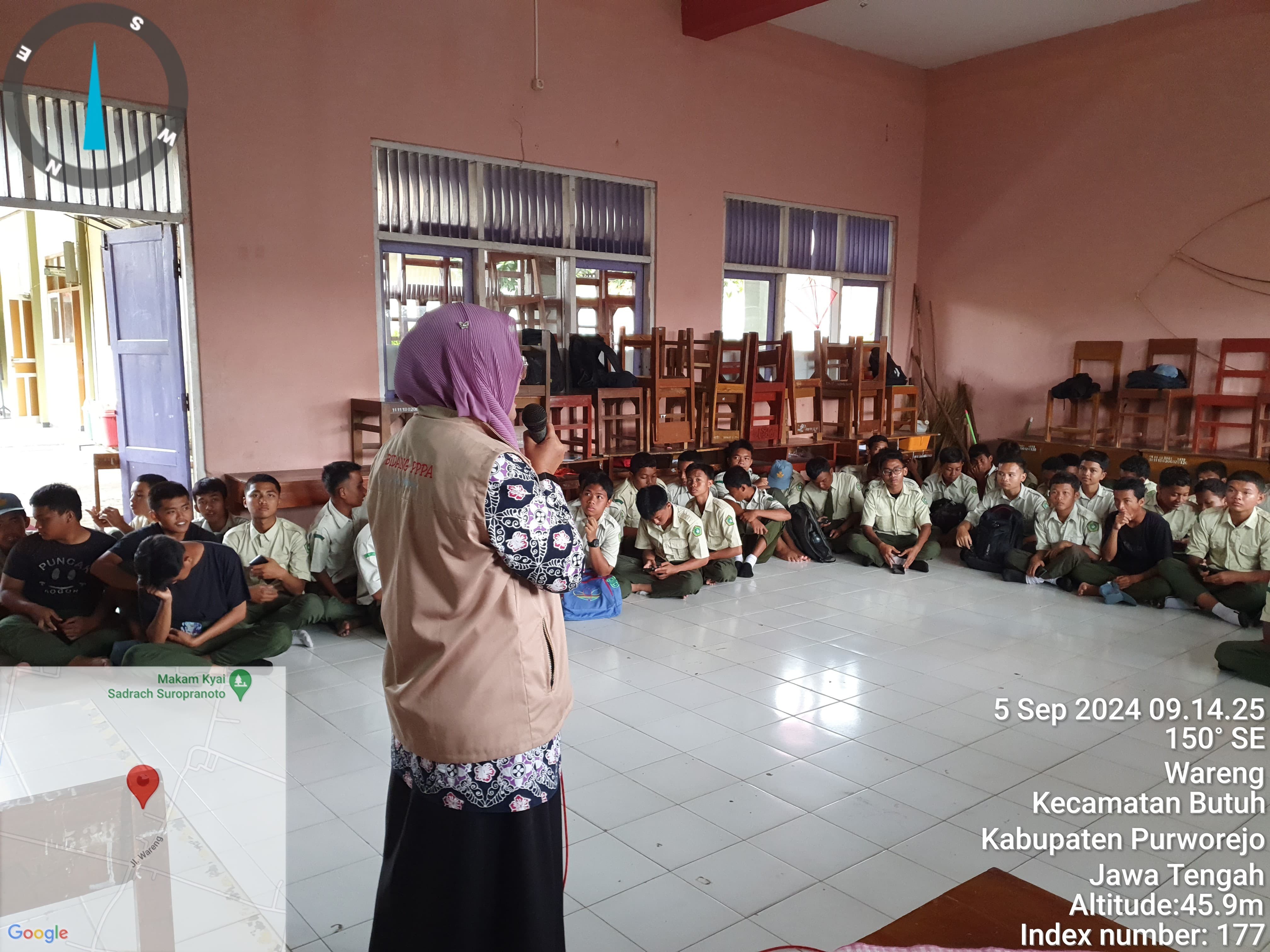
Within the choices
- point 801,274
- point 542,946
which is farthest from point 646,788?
point 801,274

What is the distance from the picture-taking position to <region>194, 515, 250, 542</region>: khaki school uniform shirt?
15.0 feet

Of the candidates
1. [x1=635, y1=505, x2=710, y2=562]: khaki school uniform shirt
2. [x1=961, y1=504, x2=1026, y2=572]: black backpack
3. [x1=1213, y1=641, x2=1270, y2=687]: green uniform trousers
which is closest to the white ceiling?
[x1=961, y1=504, x2=1026, y2=572]: black backpack

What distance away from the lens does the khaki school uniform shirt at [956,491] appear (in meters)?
6.63

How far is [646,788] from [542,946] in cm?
132

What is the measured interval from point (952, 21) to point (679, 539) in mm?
5336

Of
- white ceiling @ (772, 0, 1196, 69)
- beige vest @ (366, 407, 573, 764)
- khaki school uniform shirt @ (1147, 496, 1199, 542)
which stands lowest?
khaki school uniform shirt @ (1147, 496, 1199, 542)

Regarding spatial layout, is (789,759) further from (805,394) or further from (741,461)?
(805,394)

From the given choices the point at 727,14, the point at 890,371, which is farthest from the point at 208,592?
the point at 890,371

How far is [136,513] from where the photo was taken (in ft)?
15.6

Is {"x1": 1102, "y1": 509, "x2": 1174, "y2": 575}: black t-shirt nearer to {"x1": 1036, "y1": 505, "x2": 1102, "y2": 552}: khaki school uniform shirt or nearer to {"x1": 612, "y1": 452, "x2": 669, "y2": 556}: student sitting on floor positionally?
{"x1": 1036, "y1": 505, "x2": 1102, "y2": 552}: khaki school uniform shirt

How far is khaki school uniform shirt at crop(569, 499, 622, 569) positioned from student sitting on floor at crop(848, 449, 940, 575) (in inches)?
77.6

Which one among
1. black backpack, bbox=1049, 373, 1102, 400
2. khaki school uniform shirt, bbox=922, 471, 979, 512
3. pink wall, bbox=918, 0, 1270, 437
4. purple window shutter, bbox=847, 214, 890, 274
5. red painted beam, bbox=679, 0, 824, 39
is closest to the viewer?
red painted beam, bbox=679, 0, 824, 39

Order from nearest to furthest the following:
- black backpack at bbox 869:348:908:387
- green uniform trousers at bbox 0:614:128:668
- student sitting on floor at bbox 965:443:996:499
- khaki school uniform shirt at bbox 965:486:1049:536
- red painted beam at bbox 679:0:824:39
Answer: green uniform trousers at bbox 0:614:128:668, khaki school uniform shirt at bbox 965:486:1049:536, red painted beam at bbox 679:0:824:39, student sitting on floor at bbox 965:443:996:499, black backpack at bbox 869:348:908:387

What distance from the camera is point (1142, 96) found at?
7523 millimetres
